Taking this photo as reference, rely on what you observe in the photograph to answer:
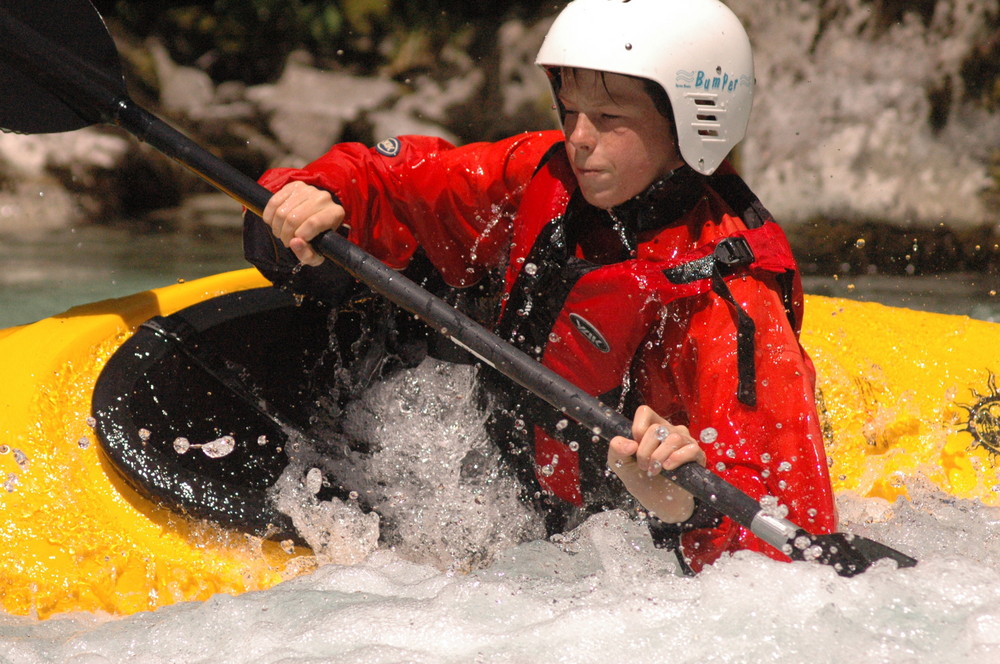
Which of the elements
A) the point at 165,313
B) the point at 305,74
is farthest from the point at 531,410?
the point at 305,74

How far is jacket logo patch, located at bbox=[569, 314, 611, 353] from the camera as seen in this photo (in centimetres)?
136

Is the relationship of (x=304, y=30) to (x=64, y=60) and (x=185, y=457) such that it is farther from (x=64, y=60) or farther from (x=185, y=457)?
(x=185, y=457)

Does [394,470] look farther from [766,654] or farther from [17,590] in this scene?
[766,654]

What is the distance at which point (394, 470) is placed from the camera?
5.47 ft

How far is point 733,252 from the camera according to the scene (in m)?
1.28

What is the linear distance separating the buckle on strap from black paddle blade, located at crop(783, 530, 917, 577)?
35 cm

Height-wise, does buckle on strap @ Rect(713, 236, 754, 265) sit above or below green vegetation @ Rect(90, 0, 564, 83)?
below

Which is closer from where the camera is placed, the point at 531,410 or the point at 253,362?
the point at 531,410

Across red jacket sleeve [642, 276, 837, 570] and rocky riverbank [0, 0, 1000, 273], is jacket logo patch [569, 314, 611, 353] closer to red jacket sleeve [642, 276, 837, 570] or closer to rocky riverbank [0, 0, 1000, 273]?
red jacket sleeve [642, 276, 837, 570]

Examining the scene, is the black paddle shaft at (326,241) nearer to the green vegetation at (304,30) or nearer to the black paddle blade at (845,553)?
the black paddle blade at (845,553)

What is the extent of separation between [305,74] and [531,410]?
12.6 feet

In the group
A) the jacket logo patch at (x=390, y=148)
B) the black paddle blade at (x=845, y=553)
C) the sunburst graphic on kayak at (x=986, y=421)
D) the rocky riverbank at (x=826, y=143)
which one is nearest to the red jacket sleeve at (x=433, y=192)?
the jacket logo patch at (x=390, y=148)

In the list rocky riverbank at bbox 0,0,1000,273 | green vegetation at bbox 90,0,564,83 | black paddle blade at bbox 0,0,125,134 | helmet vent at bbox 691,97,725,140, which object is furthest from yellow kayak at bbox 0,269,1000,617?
green vegetation at bbox 90,0,564,83

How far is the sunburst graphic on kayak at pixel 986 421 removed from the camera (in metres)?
1.66
